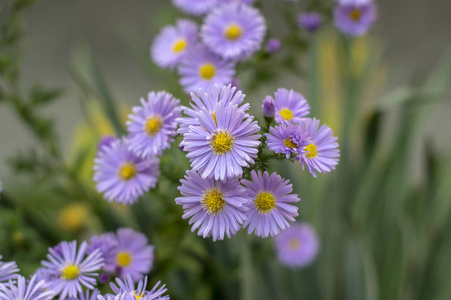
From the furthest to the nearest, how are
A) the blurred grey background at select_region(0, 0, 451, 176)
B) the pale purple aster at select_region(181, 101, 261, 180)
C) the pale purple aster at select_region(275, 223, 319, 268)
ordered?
1. the blurred grey background at select_region(0, 0, 451, 176)
2. the pale purple aster at select_region(275, 223, 319, 268)
3. the pale purple aster at select_region(181, 101, 261, 180)

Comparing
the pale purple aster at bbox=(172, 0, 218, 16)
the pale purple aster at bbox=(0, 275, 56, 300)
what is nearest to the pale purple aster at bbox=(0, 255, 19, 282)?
the pale purple aster at bbox=(0, 275, 56, 300)

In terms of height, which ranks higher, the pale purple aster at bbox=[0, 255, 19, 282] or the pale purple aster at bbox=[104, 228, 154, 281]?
the pale purple aster at bbox=[104, 228, 154, 281]

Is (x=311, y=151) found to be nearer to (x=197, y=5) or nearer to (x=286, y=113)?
(x=286, y=113)

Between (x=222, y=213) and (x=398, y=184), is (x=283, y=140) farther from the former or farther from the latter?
(x=398, y=184)

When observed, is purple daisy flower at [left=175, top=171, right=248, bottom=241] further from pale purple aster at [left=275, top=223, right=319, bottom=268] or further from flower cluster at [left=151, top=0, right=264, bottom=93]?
pale purple aster at [left=275, top=223, right=319, bottom=268]

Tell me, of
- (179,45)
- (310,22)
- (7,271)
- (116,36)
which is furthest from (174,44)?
(116,36)

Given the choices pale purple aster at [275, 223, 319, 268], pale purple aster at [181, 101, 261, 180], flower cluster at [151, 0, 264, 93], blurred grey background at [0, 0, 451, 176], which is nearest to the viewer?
pale purple aster at [181, 101, 261, 180]
